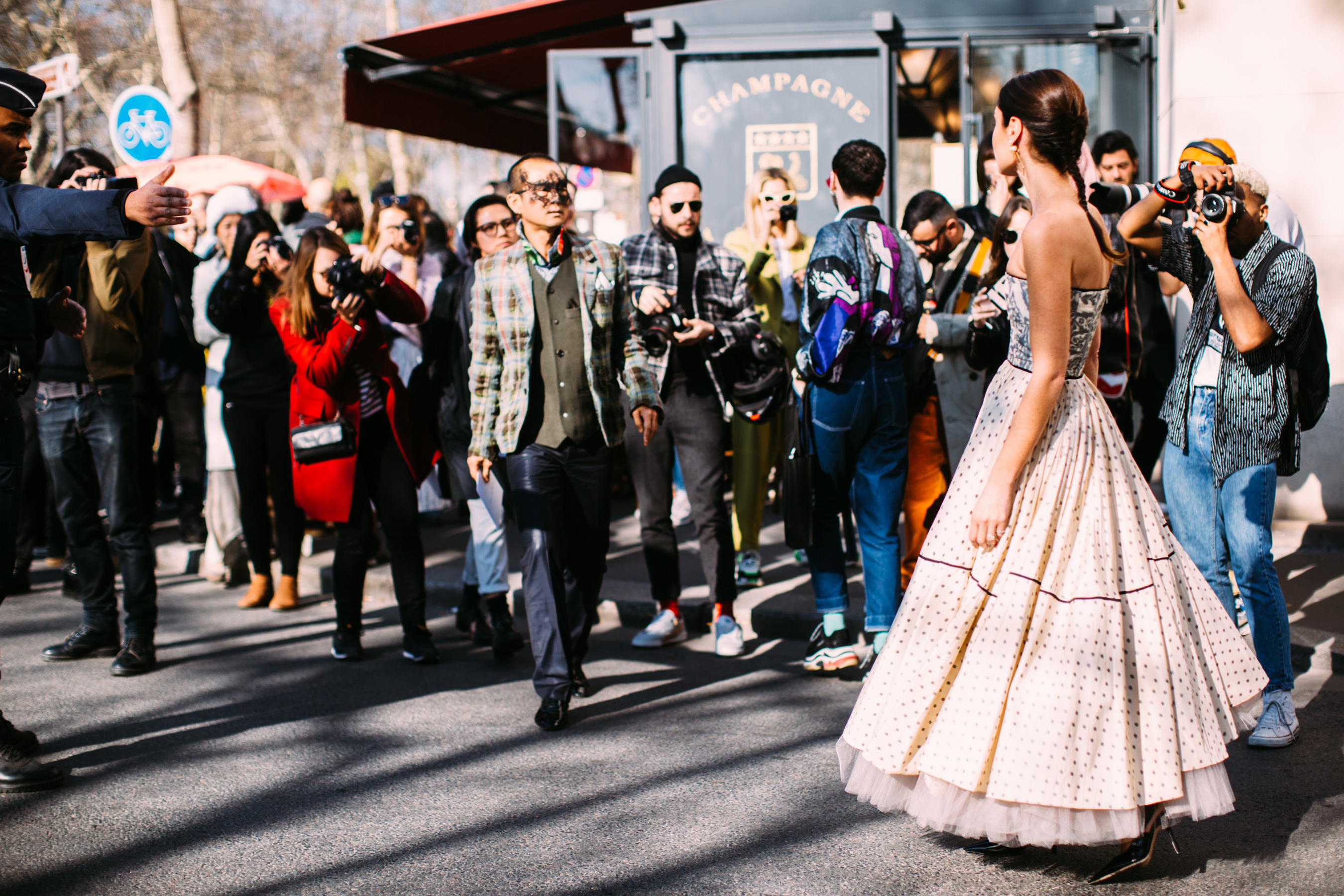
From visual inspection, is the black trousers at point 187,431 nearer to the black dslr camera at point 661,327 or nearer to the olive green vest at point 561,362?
the black dslr camera at point 661,327

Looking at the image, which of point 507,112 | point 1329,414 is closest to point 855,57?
point 1329,414

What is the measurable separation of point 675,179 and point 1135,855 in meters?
3.68

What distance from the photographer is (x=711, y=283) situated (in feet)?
18.7

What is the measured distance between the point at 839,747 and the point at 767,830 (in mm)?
405

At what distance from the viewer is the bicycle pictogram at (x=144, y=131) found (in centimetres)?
917

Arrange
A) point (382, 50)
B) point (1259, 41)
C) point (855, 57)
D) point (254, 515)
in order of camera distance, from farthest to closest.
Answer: point (382, 50) < point (855, 57) < point (1259, 41) < point (254, 515)

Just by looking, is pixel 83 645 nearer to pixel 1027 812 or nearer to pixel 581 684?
pixel 581 684

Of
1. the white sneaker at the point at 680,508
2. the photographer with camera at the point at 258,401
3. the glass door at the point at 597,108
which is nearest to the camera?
the photographer with camera at the point at 258,401

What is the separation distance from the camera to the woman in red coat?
5422 mm

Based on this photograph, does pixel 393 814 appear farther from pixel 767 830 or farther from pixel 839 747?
pixel 839 747

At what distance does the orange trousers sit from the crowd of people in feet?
0.08

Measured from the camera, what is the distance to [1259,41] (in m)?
7.18

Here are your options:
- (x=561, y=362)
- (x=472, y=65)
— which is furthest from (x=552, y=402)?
(x=472, y=65)

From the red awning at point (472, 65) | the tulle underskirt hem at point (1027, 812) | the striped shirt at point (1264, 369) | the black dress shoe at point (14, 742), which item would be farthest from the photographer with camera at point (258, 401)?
the red awning at point (472, 65)
